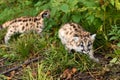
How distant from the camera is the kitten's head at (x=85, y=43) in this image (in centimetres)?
818

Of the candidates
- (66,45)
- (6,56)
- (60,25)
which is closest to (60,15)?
(60,25)

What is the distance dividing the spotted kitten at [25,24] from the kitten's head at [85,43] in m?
1.80

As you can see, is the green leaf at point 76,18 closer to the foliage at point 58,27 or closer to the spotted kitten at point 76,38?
the foliage at point 58,27

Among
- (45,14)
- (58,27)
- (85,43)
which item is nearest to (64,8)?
(85,43)

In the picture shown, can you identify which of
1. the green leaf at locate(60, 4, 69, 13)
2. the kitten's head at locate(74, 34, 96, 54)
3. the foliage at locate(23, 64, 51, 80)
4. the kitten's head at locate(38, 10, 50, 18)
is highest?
the green leaf at locate(60, 4, 69, 13)

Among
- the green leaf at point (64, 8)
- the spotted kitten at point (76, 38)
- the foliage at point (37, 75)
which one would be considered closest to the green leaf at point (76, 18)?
the spotted kitten at point (76, 38)

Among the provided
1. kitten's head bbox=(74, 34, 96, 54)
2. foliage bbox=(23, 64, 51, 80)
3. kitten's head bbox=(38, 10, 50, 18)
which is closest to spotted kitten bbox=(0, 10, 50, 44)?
kitten's head bbox=(38, 10, 50, 18)

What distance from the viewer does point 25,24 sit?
9828 mm

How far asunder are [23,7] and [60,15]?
1.25 meters

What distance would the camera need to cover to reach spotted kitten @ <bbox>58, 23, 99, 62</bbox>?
820cm

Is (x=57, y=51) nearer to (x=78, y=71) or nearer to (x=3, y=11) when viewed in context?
(x=78, y=71)

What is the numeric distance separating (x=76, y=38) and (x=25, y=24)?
1.92 meters

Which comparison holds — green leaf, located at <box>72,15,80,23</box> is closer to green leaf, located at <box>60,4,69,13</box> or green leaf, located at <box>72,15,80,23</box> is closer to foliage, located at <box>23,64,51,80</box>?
green leaf, located at <box>60,4,69,13</box>

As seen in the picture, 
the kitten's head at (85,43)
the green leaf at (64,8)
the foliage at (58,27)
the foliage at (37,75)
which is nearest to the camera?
the foliage at (37,75)
